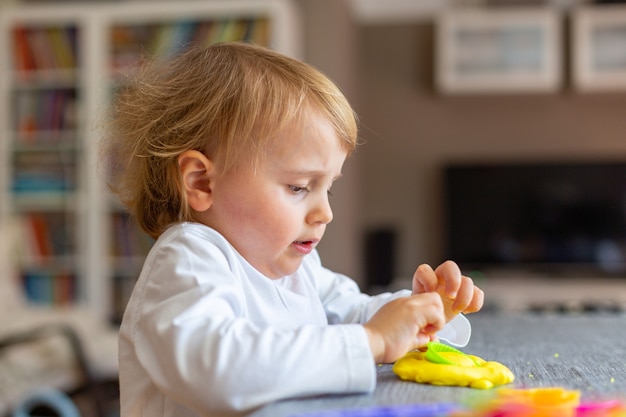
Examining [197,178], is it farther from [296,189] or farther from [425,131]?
[425,131]

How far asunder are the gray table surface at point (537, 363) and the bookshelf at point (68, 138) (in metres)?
2.87

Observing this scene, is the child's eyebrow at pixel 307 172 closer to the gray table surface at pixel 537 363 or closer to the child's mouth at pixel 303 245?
the child's mouth at pixel 303 245

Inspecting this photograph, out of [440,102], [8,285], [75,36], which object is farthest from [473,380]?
[440,102]

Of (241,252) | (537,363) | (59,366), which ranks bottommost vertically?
(59,366)

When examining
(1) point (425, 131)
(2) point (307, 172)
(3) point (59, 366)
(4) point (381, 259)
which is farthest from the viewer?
(1) point (425, 131)

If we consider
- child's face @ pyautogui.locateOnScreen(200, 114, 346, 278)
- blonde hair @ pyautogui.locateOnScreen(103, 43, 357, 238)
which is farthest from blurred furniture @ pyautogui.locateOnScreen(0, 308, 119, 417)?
child's face @ pyautogui.locateOnScreen(200, 114, 346, 278)

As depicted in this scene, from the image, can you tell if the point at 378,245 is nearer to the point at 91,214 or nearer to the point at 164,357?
the point at 91,214

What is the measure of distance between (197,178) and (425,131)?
3.75 m

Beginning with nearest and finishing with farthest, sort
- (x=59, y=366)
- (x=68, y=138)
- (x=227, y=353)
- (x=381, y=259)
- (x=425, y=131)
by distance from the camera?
(x=227, y=353), (x=59, y=366), (x=68, y=138), (x=381, y=259), (x=425, y=131)

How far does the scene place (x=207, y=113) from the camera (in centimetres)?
79

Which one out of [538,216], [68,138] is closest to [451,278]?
[68,138]

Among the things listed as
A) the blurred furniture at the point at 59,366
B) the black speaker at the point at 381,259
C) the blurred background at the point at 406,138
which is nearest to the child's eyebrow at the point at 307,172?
the blurred furniture at the point at 59,366

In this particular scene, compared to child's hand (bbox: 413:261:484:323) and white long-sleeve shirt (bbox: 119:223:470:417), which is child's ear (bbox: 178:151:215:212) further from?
child's hand (bbox: 413:261:484:323)

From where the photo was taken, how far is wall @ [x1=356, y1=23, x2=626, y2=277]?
14.2 feet
